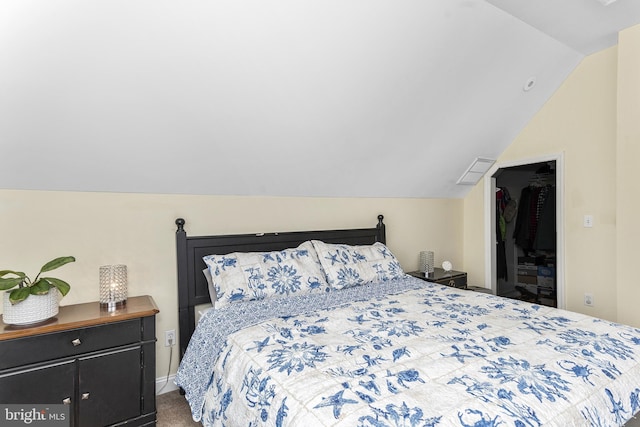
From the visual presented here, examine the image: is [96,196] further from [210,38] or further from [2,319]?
[210,38]

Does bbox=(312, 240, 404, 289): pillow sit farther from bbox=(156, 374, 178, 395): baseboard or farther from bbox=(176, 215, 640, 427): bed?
bbox=(156, 374, 178, 395): baseboard

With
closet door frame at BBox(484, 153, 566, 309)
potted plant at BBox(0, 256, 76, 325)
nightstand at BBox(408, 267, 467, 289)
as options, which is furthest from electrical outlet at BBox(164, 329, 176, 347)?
closet door frame at BBox(484, 153, 566, 309)

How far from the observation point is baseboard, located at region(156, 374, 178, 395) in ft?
7.63

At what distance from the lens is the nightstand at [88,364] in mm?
1581

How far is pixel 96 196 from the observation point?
2115 millimetres

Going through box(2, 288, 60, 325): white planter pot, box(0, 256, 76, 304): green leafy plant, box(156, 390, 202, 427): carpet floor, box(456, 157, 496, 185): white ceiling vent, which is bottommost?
box(156, 390, 202, 427): carpet floor

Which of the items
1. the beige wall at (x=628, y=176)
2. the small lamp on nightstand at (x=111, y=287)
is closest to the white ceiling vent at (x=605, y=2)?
the beige wall at (x=628, y=176)

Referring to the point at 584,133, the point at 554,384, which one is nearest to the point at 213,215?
the point at 554,384

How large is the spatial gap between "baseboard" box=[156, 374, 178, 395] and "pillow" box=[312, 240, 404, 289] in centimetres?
131

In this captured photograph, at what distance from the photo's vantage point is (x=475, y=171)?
3.75 metres

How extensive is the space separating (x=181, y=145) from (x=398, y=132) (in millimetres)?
1679

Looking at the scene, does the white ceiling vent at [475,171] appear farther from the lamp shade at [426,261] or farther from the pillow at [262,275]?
the pillow at [262,275]

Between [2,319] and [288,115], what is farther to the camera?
[288,115]

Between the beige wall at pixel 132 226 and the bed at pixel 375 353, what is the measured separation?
0.40 feet
